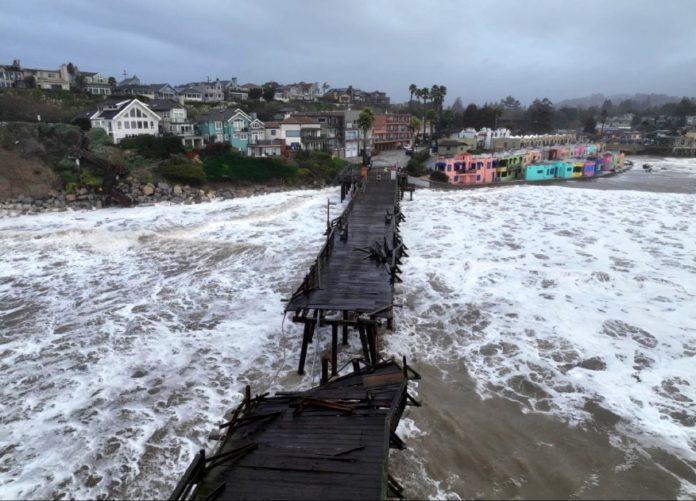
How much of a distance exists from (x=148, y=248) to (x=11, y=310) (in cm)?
977

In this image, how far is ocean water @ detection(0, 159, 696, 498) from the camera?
35.9 feet

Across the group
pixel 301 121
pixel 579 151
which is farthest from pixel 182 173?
pixel 579 151

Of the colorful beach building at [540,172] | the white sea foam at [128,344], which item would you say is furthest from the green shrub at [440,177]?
the white sea foam at [128,344]

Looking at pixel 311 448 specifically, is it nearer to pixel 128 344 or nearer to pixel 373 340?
pixel 373 340

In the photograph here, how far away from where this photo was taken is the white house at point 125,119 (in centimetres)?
5122

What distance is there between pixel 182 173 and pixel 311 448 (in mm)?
44043

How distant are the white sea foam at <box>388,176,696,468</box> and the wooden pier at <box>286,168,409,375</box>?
8.03 feet

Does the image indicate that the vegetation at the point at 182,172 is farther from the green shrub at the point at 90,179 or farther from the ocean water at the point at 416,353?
the ocean water at the point at 416,353

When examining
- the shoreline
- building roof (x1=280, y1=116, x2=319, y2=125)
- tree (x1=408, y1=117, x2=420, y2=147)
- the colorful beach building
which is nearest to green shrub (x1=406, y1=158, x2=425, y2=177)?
building roof (x1=280, y1=116, x2=319, y2=125)

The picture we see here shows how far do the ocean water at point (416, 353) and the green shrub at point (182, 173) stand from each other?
14.7m

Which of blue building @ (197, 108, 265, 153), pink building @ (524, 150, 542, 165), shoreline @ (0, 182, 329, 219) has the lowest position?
shoreline @ (0, 182, 329, 219)

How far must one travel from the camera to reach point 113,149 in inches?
1885

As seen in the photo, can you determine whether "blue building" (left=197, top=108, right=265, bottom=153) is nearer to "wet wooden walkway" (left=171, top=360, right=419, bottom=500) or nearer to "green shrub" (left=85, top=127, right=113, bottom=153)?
"green shrub" (left=85, top=127, right=113, bottom=153)

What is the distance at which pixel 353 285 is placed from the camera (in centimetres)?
1594
